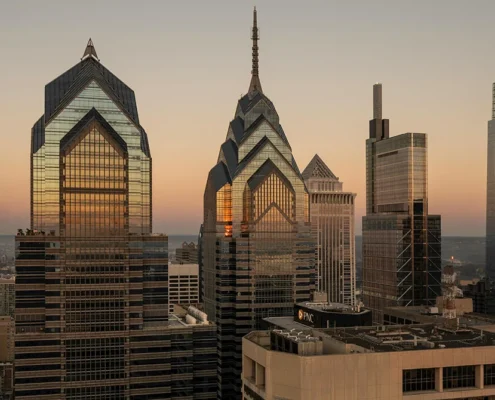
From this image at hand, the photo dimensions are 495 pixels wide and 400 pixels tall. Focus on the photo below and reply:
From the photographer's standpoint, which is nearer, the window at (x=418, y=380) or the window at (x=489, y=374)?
the window at (x=418, y=380)

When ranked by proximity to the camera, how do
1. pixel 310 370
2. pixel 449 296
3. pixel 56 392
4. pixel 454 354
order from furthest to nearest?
pixel 56 392
pixel 449 296
pixel 454 354
pixel 310 370

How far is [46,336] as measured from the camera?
627 ft

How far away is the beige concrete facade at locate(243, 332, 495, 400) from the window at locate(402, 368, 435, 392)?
2.28 ft

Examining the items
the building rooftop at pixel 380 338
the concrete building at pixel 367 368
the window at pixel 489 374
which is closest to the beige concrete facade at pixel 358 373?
the concrete building at pixel 367 368

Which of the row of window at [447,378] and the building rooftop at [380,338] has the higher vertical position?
the building rooftop at [380,338]

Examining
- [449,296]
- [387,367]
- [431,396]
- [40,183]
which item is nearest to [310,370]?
[387,367]

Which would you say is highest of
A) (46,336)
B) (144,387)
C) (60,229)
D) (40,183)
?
(40,183)

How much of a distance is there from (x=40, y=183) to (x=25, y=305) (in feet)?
120

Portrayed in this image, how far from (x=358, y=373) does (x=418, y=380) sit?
Result: 9.33 meters

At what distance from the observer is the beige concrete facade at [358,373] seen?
267ft

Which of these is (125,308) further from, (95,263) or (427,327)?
(427,327)

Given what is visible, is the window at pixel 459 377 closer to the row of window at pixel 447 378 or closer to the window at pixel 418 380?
the row of window at pixel 447 378

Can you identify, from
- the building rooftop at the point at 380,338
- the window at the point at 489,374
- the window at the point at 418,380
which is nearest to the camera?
the window at the point at 418,380

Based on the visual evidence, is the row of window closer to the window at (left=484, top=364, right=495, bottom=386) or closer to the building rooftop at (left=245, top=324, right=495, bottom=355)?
the window at (left=484, top=364, right=495, bottom=386)
